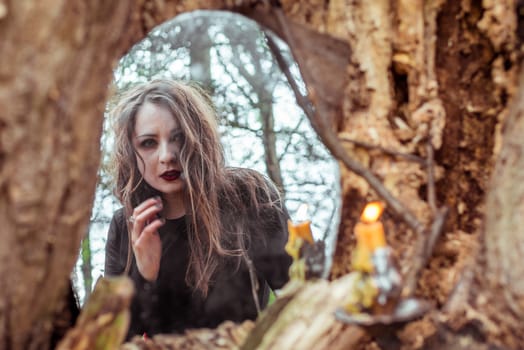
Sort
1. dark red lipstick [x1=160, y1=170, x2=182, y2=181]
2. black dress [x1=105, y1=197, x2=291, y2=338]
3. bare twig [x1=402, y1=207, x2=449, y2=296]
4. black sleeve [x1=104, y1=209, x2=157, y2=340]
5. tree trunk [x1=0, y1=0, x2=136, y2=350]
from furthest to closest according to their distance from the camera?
1. dark red lipstick [x1=160, y1=170, x2=182, y2=181]
2. black dress [x1=105, y1=197, x2=291, y2=338]
3. black sleeve [x1=104, y1=209, x2=157, y2=340]
4. bare twig [x1=402, y1=207, x2=449, y2=296]
5. tree trunk [x1=0, y1=0, x2=136, y2=350]

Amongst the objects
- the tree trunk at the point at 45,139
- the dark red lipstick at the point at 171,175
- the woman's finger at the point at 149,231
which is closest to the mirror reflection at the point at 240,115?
the dark red lipstick at the point at 171,175

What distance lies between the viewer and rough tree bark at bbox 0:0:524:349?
761 millimetres

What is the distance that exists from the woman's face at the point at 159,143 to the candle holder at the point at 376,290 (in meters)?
1.11

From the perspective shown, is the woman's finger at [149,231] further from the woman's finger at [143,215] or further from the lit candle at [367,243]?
the lit candle at [367,243]

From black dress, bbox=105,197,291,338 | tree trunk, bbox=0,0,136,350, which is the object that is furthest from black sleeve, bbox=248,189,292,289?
tree trunk, bbox=0,0,136,350

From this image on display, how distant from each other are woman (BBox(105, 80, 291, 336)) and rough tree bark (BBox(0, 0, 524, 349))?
77 cm

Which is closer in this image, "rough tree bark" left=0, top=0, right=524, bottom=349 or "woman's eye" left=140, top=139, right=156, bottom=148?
"rough tree bark" left=0, top=0, right=524, bottom=349

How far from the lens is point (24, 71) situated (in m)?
0.73

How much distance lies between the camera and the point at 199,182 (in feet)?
6.30

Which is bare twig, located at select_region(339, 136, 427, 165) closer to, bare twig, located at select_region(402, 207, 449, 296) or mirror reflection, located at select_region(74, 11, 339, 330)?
bare twig, located at select_region(402, 207, 449, 296)

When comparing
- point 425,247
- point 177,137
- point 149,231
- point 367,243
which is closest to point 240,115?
point 177,137

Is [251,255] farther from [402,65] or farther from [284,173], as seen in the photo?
[402,65]

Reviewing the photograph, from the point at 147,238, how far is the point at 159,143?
13.0 inches

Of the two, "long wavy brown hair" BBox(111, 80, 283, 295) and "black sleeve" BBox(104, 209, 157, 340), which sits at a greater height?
"long wavy brown hair" BBox(111, 80, 283, 295)
